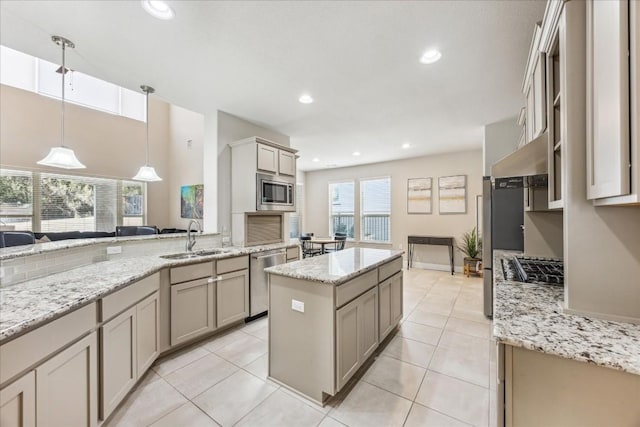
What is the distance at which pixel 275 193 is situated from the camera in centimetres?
369

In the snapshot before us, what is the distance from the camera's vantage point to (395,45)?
7.09 ft

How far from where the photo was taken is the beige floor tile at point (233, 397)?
5.72ft

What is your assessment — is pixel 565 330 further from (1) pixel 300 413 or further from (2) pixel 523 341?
(1) pixel 300 413

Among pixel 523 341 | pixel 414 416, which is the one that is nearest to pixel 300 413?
pixel 414 416

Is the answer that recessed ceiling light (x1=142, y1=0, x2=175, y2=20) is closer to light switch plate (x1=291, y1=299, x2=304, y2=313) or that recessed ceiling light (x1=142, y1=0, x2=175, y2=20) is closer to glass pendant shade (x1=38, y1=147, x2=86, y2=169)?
glass pendant shade (x1=38, y1=147, x2=86, y2=169)

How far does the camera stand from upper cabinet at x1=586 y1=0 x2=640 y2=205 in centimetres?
85

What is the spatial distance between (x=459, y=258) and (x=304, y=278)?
5.25 m

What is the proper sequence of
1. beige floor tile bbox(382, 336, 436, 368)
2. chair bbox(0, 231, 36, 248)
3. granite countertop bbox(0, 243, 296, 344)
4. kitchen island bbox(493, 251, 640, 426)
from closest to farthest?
kitchen island bbox(493, 251, 640, 426)
granite countertop bbox(0, 243, 296, 344)
beige floor tile bbox(382, 336, 436, 368)
chair bbox(0, 231, 36, 248)

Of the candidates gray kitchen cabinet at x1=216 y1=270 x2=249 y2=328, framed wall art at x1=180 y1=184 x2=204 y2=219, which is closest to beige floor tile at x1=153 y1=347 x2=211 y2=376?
gray kitchen cabinet at x1=216 y1=270 x2=249 y2=328

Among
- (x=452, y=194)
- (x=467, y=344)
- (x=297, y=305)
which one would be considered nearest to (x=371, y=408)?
(x=297, y=305)

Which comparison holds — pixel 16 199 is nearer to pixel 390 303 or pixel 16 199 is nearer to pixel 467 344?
pixel 390 303

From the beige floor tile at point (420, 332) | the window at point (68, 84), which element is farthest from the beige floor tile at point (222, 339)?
the window at point (68, 84)

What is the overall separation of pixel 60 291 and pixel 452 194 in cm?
646

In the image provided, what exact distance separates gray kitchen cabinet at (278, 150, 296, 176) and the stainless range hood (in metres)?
2.85
